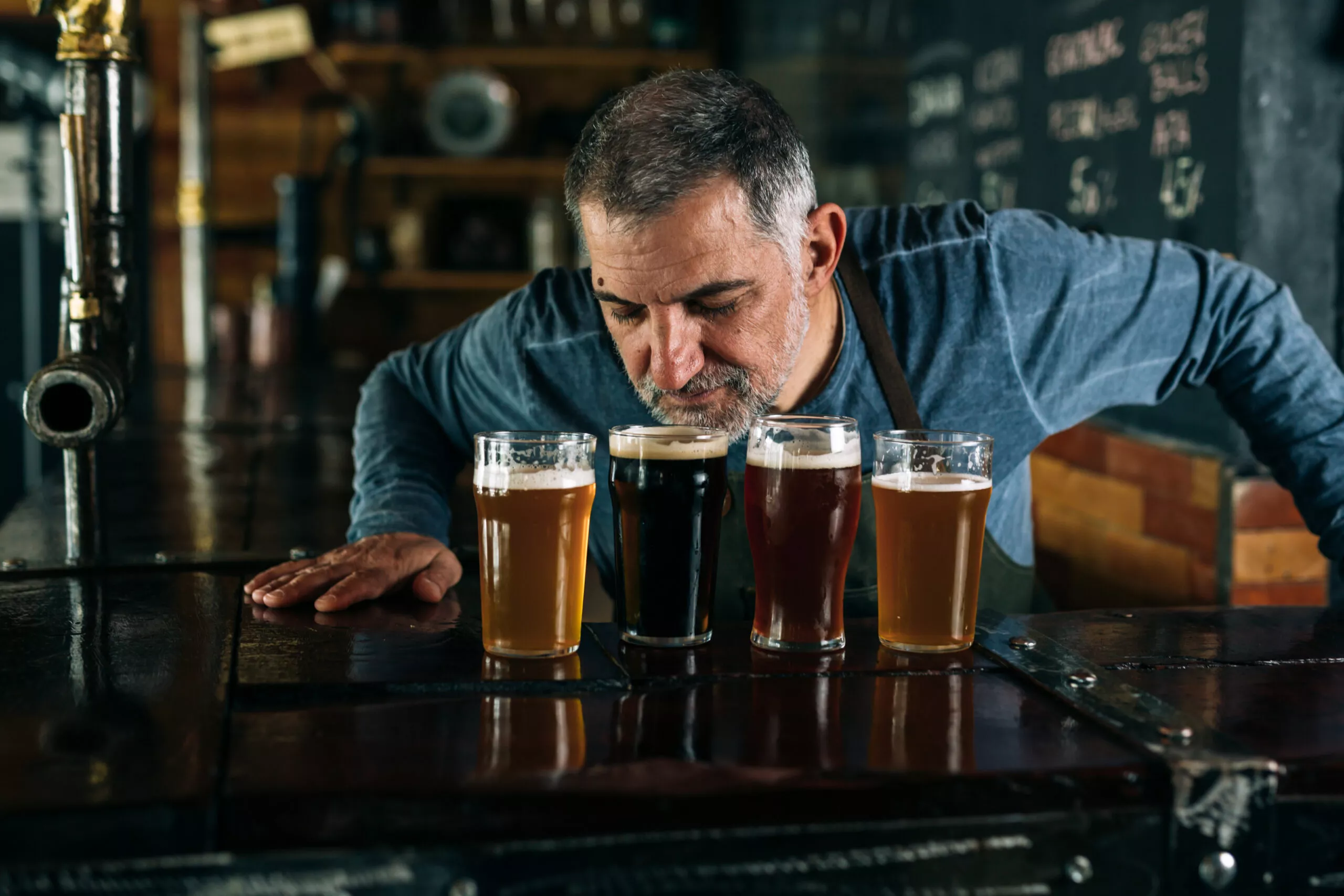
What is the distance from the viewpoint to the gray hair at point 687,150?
1370 mm

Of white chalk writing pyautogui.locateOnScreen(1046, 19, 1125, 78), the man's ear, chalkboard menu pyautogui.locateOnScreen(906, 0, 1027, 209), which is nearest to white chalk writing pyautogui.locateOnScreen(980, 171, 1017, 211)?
chalkboard menu pyautogui.locateOnScreen(906, 0, 1027, 209)

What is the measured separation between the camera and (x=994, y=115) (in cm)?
340

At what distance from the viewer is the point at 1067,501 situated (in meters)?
3.02

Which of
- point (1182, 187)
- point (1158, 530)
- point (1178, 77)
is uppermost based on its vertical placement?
point (1178, 77)

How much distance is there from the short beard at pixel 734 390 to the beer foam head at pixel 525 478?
336 millimetres

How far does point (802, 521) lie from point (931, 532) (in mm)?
109

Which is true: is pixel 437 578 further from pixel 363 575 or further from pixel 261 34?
pixel 261 34

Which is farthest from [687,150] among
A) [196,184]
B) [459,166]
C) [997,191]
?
[459,166]

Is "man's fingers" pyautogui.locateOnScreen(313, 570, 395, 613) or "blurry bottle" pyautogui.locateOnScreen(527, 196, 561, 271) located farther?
"blurry bottle" pyautogui.locateOnScreen(527, 196, 561, 271)

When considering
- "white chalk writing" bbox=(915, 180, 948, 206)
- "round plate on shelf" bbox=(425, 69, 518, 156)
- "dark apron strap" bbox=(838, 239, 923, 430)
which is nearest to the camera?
"dark apron strap" bbox=(838, 239, 923, 430)

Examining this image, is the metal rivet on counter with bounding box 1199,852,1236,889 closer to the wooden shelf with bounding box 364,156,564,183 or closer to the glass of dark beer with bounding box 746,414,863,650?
the glass of dark beer with bounding box 746,414,863,650

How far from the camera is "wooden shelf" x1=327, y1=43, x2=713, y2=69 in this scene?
5.51 metres

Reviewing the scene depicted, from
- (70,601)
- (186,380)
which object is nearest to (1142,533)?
(70,601)

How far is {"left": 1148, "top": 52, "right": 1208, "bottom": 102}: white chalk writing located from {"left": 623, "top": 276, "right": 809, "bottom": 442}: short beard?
123 centimetres
